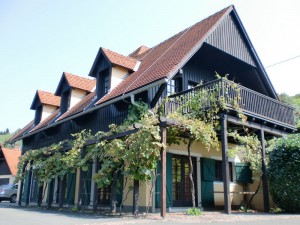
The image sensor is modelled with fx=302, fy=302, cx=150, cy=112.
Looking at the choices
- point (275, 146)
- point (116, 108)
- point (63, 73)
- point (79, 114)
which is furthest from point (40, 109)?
point (275, 146)

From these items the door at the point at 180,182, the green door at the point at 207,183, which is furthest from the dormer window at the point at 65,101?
the green door at the point at 207,183

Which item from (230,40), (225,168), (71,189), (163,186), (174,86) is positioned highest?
(230,40)

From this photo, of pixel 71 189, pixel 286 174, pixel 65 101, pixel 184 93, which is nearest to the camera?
pixel 286 174

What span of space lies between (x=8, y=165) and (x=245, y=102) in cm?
2654

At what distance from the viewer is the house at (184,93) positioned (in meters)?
11.8

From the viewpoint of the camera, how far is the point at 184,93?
38.9 ft

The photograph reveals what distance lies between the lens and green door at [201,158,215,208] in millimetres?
13211

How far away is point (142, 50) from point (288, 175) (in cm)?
1246

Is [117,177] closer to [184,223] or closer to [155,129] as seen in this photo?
[155,129]

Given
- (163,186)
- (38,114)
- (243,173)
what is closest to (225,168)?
(163,186)

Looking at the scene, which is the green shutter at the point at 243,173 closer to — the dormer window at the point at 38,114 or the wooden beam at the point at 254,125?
the wooden beam at the point at 254,125

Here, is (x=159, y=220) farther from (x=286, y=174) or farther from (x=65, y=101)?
(x=65, y=101)

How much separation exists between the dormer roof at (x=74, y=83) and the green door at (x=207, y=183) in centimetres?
824

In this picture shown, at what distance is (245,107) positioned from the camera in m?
11.7
